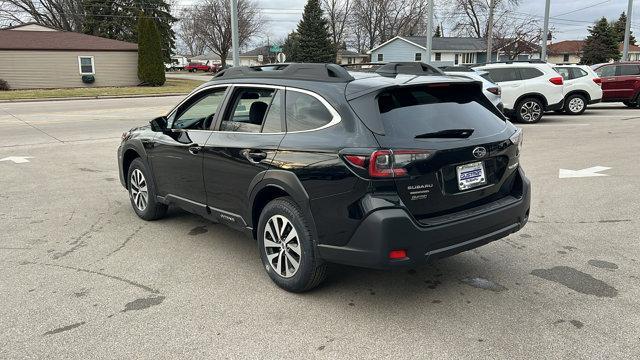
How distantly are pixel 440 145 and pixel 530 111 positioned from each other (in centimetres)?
1306

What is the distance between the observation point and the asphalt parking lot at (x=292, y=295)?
10.9 ft

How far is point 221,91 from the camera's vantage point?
16.1 feet

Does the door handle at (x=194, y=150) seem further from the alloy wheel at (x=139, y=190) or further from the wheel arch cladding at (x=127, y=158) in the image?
the wheel arch cladding at (x=127, y=158)

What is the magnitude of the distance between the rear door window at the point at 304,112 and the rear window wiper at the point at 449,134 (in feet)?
2.25

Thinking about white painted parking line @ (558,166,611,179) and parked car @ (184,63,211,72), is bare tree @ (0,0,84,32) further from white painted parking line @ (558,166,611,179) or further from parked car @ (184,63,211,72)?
white painted parking line @ (558,166,611,179)

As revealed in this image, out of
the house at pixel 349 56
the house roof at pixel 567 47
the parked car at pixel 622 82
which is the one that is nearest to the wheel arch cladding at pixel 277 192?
Result: the parked car at pixel 622 82

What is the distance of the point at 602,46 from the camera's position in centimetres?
6838

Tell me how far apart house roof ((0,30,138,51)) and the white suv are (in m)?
31.6

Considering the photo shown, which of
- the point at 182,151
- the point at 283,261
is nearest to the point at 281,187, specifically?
the point at 283,261

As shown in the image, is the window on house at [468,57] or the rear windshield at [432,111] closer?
the rear windshield at [432,111]

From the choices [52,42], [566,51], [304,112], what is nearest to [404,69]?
[304,112]

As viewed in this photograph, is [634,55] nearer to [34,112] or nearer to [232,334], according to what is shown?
[34,112]

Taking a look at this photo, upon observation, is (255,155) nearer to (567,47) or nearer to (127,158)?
(127,158)

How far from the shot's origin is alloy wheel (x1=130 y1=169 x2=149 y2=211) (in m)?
5.99
